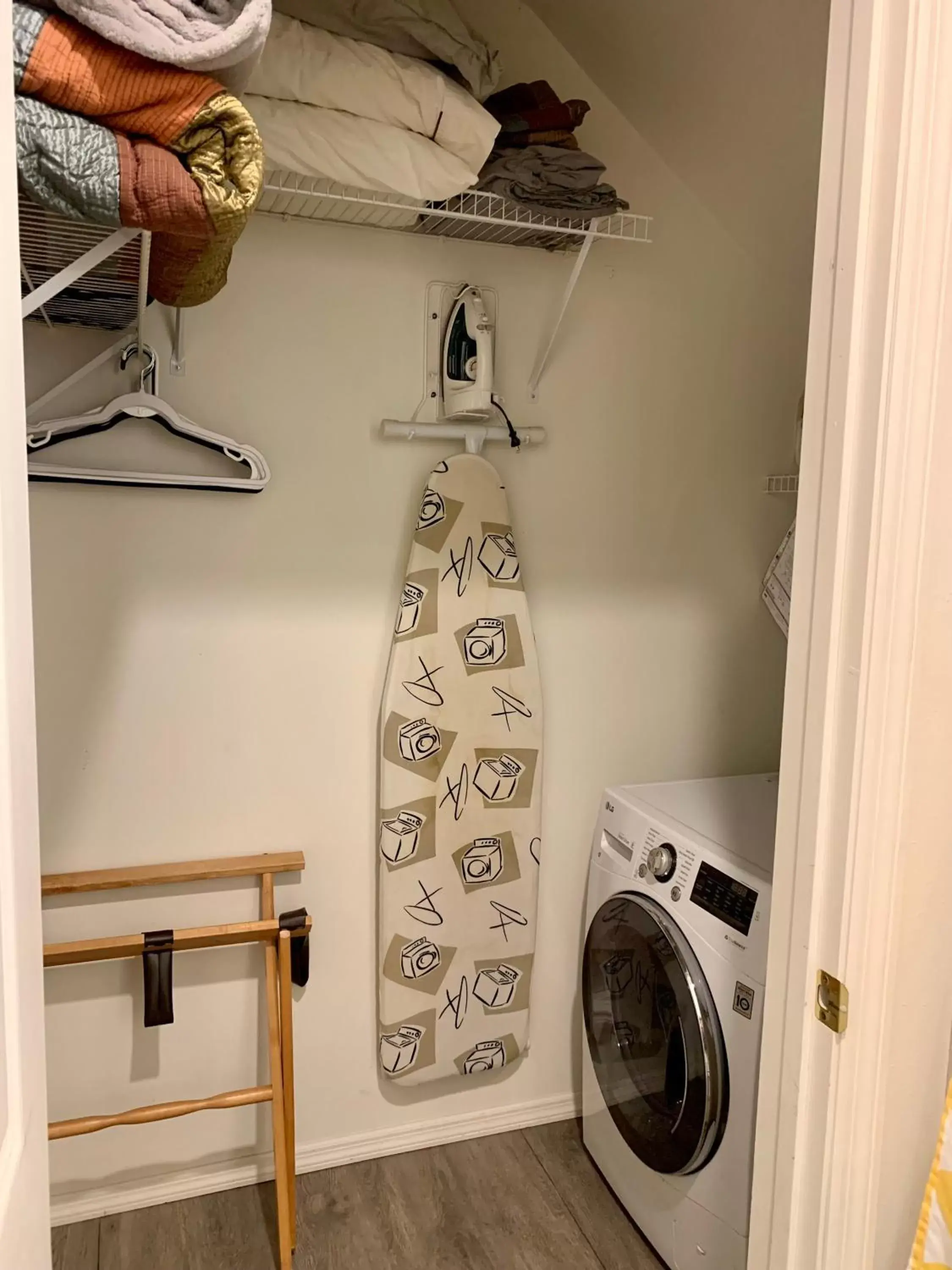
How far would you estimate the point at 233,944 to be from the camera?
1.83m

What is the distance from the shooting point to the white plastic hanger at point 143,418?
1635 millimetres

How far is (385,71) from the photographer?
1.47 meters

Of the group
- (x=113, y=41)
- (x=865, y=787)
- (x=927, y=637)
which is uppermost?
(x=113, y=41)

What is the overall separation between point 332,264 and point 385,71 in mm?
419

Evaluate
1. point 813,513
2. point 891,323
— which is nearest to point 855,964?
point 813,513

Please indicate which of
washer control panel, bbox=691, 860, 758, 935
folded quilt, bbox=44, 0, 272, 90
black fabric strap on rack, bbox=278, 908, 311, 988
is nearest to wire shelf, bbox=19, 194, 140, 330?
folded quilt, bbox=44, 0, 272, 90

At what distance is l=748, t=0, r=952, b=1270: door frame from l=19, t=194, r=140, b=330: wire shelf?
2.53ft

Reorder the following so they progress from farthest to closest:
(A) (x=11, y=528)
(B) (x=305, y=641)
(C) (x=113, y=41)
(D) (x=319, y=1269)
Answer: (B) (x=305, y=641), (D) (x=319, y=1269), (C) (x=113, y=41), (A) (x=11, y=528)

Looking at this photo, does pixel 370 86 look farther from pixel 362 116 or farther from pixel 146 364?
pixel 146 364

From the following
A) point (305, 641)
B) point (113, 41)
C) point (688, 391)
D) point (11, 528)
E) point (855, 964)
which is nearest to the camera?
point (11, 528)

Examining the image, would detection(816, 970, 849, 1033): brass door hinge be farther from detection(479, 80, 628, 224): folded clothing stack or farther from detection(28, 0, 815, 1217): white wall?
detection(479, 80, 628, 224): folded clothing stack

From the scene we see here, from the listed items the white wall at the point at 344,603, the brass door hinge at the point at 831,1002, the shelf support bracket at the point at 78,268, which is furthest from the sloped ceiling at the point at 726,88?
the brass door hinge at the point at 831,1002

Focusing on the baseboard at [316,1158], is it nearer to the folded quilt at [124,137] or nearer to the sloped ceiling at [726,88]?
the folded quilt at [124,137]

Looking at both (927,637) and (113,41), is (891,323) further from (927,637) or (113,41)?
(113,41)
